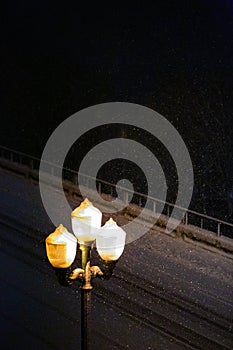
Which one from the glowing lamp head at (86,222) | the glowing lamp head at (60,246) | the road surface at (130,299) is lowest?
the road surface at (130,299)

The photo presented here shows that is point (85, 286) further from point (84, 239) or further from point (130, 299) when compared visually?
point (130, 299)

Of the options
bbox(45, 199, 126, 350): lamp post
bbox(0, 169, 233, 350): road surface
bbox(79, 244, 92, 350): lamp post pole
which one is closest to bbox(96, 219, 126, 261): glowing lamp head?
bbox(45, 199, 126, 350): lamp post

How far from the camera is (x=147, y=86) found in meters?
26.0

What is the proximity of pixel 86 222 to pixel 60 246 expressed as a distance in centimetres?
37

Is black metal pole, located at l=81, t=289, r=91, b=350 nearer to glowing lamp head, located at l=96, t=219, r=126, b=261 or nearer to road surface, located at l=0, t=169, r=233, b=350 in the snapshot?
glowing lamp head, located at l=96, t=219, r=126, b=261

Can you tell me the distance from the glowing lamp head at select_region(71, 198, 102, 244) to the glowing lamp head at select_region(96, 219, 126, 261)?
8cm

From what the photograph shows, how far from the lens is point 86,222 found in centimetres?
766

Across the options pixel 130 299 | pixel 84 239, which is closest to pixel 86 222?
pixel 84 239

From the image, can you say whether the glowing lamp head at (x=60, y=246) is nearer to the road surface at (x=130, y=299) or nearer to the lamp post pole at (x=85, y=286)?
the lamp post pole at (x=85, y=286)

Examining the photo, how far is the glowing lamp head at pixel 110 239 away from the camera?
764 centimetres

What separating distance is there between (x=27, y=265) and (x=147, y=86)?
45.0 ft

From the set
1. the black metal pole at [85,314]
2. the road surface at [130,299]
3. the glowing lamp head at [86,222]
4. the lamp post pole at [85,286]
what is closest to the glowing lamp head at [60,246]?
the glowing lamp head at [86,222]

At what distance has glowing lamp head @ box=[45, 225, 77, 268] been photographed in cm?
757

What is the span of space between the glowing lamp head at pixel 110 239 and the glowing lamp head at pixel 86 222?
8 centimetres
